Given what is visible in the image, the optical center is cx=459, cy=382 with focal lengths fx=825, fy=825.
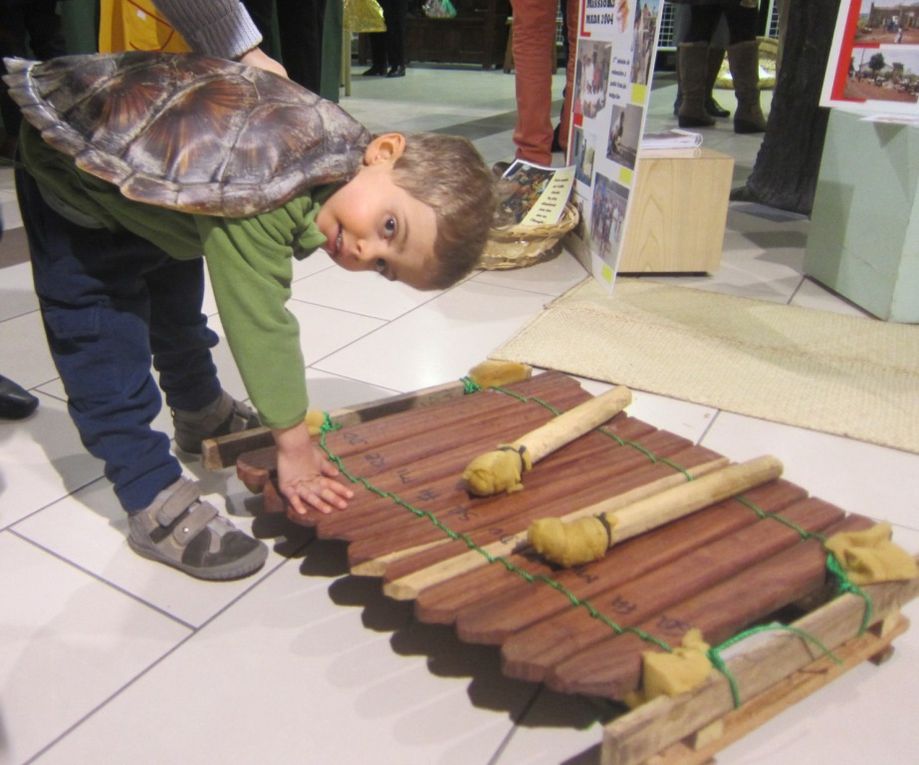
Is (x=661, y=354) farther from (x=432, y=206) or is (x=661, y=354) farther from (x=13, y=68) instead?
(x=13, y=68)

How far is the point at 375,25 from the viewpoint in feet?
16.6

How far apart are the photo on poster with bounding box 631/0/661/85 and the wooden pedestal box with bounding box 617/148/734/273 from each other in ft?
0.72

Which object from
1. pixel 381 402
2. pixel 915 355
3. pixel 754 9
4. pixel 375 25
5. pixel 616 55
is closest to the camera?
pixel 381 402

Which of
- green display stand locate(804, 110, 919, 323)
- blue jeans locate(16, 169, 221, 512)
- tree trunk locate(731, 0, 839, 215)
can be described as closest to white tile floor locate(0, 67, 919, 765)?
blue jeans locate(16, 169, 221, 512)

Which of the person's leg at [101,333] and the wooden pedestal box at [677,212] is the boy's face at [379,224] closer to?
the person's leg at [101,333]

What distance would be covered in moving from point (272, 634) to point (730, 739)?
1.50 feet

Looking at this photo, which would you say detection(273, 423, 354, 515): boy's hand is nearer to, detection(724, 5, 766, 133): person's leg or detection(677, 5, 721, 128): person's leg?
detection(724, 5, 766, 133): person's leg

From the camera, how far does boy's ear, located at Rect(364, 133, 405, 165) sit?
0.88 metres

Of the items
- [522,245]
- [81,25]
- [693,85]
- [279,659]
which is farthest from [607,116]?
[693,85]

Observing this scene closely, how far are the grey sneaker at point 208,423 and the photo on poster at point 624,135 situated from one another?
0.96 m

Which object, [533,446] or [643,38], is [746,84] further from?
[533,446]

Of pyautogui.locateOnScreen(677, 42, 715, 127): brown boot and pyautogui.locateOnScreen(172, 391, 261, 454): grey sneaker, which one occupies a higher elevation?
pyautogui.locateOnScreen(677, 42, 715, 127): brown boot

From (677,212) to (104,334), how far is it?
1.36 meters

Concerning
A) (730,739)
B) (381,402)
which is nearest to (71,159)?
(381,402)
